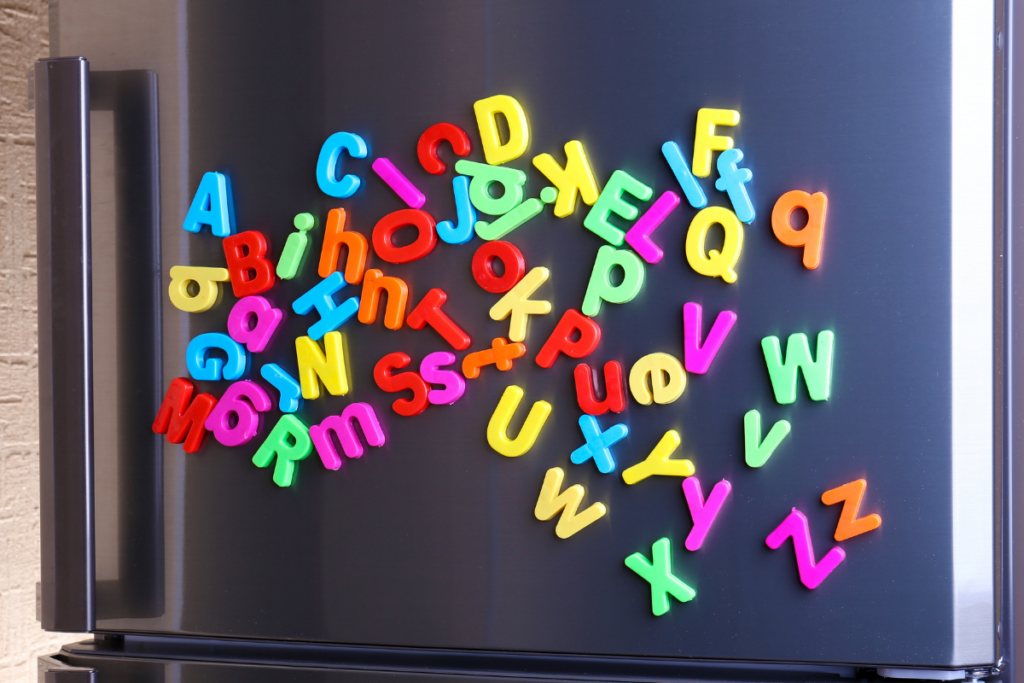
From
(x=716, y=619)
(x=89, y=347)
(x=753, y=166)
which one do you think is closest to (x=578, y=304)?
(x=753, y=166)

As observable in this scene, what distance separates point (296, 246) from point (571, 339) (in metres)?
0.26

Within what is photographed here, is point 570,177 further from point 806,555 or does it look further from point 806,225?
point 806,555

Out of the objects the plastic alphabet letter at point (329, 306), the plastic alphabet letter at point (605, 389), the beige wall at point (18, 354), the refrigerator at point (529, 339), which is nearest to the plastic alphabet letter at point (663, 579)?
the refrigerator at point (529, 339)

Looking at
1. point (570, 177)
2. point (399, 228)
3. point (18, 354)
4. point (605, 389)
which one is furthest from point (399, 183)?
point (18, 354)

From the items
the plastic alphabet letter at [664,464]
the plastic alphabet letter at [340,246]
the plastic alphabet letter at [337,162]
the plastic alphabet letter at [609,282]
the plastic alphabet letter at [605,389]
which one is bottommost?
the plastic alphabet letter at [664,464]

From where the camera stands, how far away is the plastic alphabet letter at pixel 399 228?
62 centimetres

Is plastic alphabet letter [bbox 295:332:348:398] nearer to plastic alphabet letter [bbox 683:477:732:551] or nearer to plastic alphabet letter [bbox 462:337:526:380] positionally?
plastic alphabet letter [bbox 462:337:526:380]

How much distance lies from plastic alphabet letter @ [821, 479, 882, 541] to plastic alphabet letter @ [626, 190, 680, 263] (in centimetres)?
23

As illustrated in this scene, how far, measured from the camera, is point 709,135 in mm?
580

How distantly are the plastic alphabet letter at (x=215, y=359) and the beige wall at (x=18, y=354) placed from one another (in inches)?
25.3

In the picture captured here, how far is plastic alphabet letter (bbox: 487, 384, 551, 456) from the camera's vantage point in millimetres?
604

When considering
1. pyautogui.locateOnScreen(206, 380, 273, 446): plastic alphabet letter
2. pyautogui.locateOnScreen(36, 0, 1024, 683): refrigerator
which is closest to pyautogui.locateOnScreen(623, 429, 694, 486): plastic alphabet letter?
pyautogui.locateOnScreen(36, 0, 1024, 683): refrigerator

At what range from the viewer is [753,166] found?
0.58 meters

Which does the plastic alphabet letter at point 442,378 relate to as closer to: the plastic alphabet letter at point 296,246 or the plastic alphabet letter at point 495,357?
the plastic alphabet letter at point 495,357
